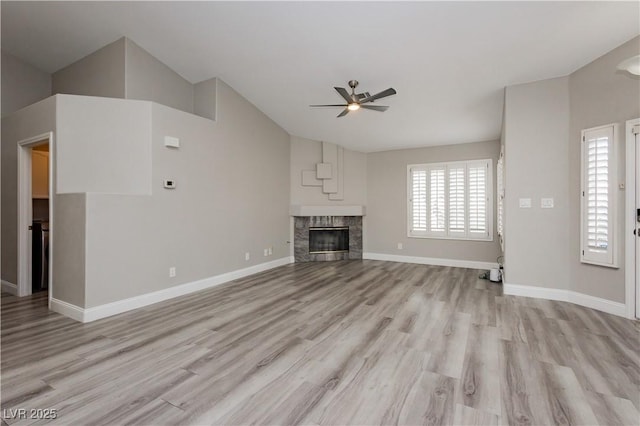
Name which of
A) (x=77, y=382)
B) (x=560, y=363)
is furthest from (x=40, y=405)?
(x=560, y=363)

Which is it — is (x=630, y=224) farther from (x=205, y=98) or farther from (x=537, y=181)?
(x=205, y=98)

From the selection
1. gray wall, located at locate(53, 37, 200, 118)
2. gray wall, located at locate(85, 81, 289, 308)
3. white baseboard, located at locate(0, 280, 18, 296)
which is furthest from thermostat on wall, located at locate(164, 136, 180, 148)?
white baseboard, located at locate(0, 280, 18, 296)

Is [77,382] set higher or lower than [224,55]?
lower

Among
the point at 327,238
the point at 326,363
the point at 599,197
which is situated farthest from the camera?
the point at 327,238

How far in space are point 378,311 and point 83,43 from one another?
5535 millimetres

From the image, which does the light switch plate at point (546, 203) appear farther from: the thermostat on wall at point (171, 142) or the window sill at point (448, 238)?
the thermostat on wall at point (171, 142)

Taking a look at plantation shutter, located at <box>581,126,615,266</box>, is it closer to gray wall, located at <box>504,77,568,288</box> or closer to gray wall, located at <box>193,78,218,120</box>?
gray wall, located at <box>504,77,568,288</box>

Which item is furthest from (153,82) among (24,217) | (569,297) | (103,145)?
(569,297)

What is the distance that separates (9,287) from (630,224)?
7.98 m

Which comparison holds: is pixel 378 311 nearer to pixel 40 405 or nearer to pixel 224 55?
pixel 40 405

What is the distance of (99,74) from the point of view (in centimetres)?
439

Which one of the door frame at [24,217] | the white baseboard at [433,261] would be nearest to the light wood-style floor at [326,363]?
the door frame at [24,217]

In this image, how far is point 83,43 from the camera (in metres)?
4.28

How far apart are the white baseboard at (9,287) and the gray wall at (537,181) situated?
6920mm
